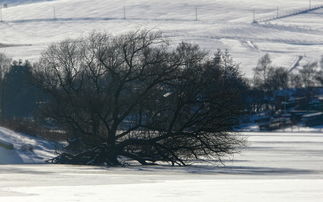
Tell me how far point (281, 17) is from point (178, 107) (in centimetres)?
14870

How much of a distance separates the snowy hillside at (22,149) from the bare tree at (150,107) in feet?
5.91

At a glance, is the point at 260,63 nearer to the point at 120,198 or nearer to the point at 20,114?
the point at 20,114

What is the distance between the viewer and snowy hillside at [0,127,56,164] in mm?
31664

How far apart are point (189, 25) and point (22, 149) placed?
13288 cm

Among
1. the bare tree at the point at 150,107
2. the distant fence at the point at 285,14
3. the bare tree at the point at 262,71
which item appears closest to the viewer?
the bare tree at the point at 150,107

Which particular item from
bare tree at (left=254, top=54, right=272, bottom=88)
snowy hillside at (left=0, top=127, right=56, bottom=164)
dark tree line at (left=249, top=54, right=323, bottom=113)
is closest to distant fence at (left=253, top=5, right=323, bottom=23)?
bare tree at (left=254, top=54, right=272, bottom=88)

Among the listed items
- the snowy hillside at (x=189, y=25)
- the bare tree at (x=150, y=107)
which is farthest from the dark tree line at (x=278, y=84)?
the bare tree at (x=150, y=107)

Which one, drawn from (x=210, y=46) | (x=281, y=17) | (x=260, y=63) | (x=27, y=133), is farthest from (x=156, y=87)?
(x=281, y=17)

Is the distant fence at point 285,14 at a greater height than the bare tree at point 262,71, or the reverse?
the distant fence at point 285,14

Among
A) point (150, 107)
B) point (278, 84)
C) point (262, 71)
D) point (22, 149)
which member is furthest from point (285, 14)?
point (150, 107)

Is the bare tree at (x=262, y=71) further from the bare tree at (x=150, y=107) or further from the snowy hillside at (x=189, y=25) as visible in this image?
the bare tree at (x=150, y=107)

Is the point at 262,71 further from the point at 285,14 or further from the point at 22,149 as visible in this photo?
the point at 22,149

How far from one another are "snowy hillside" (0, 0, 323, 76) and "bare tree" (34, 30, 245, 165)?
280 ft

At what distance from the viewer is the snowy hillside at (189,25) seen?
14062cm
